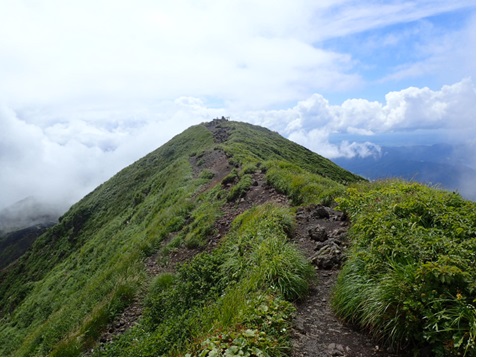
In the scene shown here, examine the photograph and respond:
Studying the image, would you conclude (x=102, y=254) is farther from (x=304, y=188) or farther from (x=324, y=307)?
(x=324, y=307)

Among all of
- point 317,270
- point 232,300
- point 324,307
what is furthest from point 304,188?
point 232,300

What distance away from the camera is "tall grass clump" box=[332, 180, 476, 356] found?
4.87m

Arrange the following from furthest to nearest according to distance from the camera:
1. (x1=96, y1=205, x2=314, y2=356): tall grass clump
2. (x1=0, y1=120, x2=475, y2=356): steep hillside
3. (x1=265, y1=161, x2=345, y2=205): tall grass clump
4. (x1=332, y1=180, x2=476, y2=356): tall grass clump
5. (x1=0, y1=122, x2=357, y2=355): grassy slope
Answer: (x1=265, y1=161, x2=345, y2=205): tall grass clump < (x1=0, y1=122, x2=357, y2=355): grassy slope < (x1=96, y1=205, x2=314, y2=356): tall grass clump < (x1=0, y1=120, x2=475, y2=356): steep hillside < (x1=332, y1=180, x2=476, y2=356): tall grass clump

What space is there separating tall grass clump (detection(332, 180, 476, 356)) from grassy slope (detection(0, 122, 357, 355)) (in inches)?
294

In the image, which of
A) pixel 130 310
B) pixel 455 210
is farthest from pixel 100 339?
pixel 455 210

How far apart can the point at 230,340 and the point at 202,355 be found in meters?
0.54

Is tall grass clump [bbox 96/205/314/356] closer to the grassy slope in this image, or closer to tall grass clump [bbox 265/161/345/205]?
tall grass clump [bbox 265/161/345/205]

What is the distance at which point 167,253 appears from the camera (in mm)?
14578

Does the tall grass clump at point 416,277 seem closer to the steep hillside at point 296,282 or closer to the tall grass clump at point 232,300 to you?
the steep hillside at point 296,282

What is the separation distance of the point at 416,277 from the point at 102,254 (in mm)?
26844

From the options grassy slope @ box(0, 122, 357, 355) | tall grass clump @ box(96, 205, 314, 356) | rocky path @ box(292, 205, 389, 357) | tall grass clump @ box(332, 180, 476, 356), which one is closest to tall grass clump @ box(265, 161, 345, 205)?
grassy slope @ box(0, 122, 357, 355)

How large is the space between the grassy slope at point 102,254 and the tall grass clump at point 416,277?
7470 millimetres

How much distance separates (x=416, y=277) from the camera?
5363 mm

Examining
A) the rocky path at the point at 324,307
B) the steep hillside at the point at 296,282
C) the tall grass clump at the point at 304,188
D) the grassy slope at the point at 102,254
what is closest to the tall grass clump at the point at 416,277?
the steep hillside at the point at 296,282
